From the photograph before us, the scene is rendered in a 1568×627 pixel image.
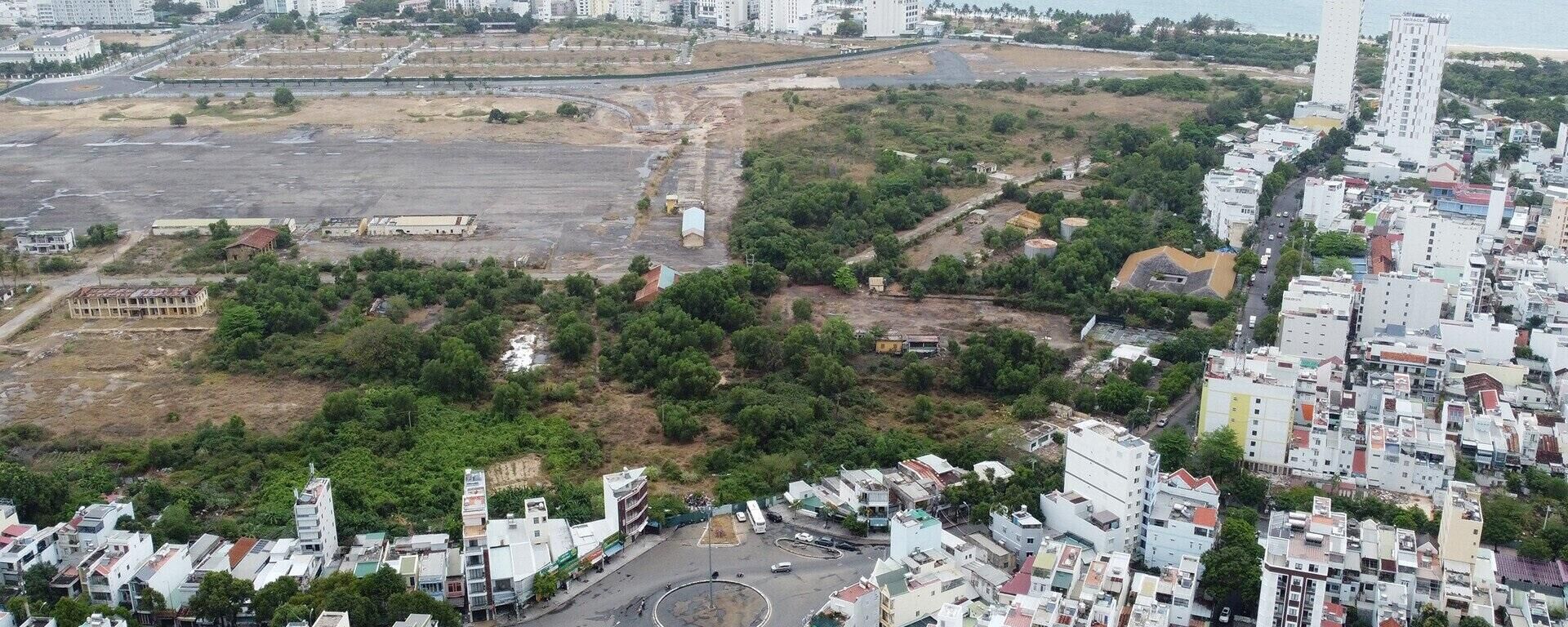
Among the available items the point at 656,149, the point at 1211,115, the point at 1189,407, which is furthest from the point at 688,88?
the point at 1189,407

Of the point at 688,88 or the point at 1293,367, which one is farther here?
the point at 688,88

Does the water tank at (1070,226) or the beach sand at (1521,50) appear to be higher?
the beach sand at (1521,50)

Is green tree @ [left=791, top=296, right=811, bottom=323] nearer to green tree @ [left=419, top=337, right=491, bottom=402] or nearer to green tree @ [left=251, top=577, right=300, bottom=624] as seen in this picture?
green tree @ [left=419, top=337, right=491, bottom=402]

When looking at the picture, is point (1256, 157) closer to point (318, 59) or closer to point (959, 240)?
point (959, 240)

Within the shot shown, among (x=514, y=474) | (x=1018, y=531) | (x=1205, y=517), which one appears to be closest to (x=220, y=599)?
(x=514, y=474)

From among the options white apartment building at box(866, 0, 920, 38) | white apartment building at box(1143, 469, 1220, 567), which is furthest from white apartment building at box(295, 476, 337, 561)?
white apartment building at box(866, 0, 920, 38)

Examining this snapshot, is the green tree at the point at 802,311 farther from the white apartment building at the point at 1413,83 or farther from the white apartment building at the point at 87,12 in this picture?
the white apartment building at the point at 87,12

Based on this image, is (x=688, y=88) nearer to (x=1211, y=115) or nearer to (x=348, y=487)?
(x=1211, y=115)

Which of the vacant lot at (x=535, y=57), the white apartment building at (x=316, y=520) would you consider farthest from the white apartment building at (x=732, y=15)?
the white apartment building at (x=316, y=520)
